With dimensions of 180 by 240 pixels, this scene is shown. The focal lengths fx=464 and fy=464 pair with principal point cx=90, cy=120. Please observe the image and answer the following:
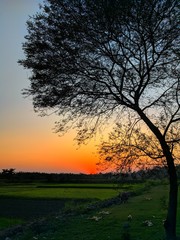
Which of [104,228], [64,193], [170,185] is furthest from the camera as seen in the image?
[64,193]

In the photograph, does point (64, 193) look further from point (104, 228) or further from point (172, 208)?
point (172, 208)

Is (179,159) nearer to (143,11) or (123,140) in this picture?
(123,140)

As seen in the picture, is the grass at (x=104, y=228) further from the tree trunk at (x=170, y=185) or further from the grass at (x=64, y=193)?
the grass at (x=64, y=193)

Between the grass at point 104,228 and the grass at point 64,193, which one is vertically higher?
the grass at point 64,193

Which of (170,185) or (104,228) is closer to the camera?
(170,185)

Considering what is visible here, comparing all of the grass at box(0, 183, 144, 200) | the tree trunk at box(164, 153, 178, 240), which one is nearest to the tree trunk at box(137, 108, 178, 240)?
the tree trunk at box(164, 153, 178, 240)

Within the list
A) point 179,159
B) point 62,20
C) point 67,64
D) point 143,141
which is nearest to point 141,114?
point 143,141

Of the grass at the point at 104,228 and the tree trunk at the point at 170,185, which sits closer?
the tree trunk at the point at 170,185

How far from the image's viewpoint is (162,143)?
15695 millimetres

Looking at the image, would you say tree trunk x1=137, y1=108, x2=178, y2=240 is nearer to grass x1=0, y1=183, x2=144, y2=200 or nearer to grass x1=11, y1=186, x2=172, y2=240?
grass x1=11, y1=186, x2=172, y2=240

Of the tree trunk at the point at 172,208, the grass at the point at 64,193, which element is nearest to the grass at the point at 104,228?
the tree trunk at the point at 172,208

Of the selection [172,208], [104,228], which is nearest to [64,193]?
[104,228]

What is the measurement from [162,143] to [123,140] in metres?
1.33

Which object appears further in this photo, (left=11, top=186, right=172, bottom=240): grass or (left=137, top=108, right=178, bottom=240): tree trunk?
(left=11, top=186, right=172, bottom=240): grass
